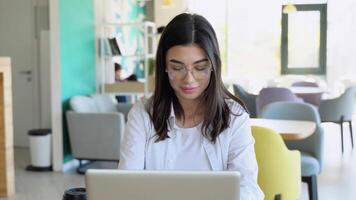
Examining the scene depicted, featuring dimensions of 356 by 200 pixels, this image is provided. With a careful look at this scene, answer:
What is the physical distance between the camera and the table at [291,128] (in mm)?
3227

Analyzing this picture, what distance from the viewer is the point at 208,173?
1.12 m

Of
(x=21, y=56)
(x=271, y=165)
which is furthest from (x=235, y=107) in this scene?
(x=21, y=56)

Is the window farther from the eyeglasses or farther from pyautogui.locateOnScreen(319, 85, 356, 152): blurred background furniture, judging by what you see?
the eyeglasses

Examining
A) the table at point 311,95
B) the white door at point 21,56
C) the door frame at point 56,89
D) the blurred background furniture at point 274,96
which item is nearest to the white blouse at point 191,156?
the door frame at point 56,89

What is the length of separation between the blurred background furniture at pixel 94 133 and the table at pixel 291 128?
189 centimetres

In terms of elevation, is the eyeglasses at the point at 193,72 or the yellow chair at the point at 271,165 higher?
the eyeglasses at the point at 193,72

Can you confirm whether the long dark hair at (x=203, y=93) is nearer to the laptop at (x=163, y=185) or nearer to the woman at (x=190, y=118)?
the woman at (x=190, y=118)

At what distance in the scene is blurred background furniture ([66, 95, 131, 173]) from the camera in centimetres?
519

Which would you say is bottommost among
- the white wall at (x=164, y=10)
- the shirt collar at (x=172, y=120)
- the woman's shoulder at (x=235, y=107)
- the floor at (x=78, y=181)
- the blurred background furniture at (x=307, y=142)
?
the floor at (x=78, y=181)

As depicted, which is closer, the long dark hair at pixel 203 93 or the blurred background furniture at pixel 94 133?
the long dark hair at pixel 203 93

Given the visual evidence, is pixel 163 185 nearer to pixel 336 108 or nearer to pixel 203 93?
pixel 203 93

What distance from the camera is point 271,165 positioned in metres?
2.68

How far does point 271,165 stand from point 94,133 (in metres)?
2.95

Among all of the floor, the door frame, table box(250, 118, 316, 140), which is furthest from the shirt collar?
the door frame
